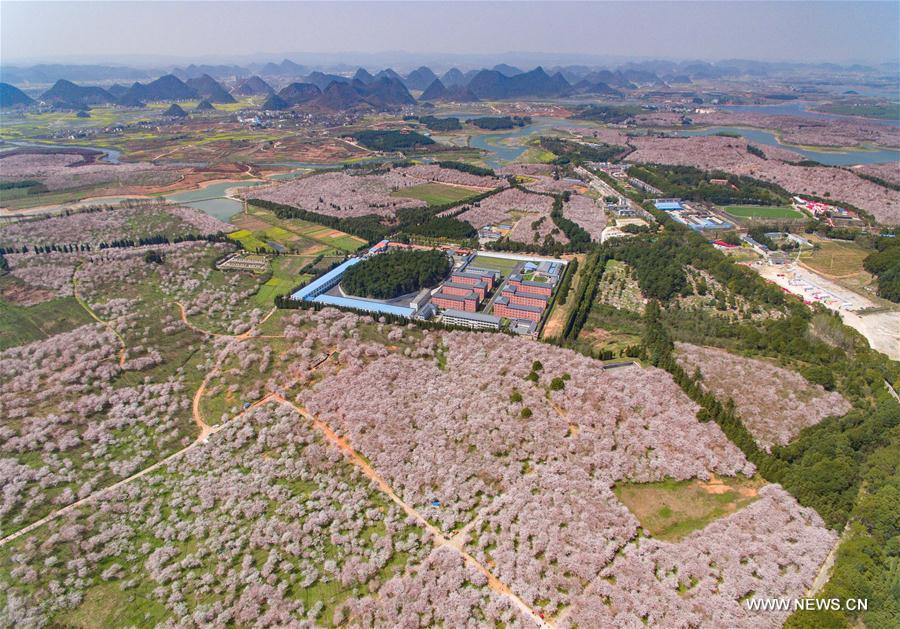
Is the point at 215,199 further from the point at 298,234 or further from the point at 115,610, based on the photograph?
the point at 115,610

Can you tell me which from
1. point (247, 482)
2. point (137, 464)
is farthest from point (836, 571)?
point (137, 464)

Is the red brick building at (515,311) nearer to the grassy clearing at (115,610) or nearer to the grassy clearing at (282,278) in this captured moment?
the grassy clearing at (282,278)

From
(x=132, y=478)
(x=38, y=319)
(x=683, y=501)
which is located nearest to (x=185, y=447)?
(x=132, y=478)

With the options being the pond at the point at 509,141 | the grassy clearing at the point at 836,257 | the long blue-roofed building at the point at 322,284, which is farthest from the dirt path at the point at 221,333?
the pond at the point at 509,141

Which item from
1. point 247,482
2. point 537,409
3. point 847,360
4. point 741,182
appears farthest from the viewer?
point 741,182

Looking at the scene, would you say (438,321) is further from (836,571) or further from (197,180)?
(197,180)

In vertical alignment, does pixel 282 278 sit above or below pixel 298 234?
below

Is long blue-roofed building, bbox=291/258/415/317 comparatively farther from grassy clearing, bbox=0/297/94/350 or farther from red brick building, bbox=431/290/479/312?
grassy clearing, bbox=0/297/94/350
